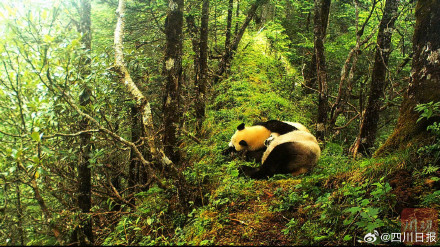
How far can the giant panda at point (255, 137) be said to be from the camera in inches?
198

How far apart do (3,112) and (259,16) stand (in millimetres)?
14865

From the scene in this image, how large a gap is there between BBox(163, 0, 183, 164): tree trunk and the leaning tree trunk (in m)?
3.40

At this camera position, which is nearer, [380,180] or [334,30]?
[380,180]

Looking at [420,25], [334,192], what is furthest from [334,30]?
[334,192]

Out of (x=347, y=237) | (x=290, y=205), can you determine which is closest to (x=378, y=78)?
(x=290, y=205)

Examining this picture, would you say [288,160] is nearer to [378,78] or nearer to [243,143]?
[243,143]

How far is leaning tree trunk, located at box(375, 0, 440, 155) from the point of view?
325 cm

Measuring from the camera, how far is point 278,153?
14.0 feet

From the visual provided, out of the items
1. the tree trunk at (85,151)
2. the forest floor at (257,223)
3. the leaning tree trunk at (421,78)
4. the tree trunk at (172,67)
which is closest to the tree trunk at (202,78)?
the tree trunk at (172,67)

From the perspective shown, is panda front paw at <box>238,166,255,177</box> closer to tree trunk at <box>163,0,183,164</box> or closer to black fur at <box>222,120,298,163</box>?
black fur at <box>222,120,298,163</box>

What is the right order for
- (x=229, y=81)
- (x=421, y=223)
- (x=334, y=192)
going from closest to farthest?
1. (x=421, y=223)
2. (x=334, y=192)
3. (x=229, y=81)

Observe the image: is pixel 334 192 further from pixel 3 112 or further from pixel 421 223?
pixel 3 112

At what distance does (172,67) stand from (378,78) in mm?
4040

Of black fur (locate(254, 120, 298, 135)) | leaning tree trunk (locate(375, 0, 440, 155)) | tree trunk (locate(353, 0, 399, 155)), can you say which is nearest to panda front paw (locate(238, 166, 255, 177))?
black fur (locate(254, 120, 298, 135))
